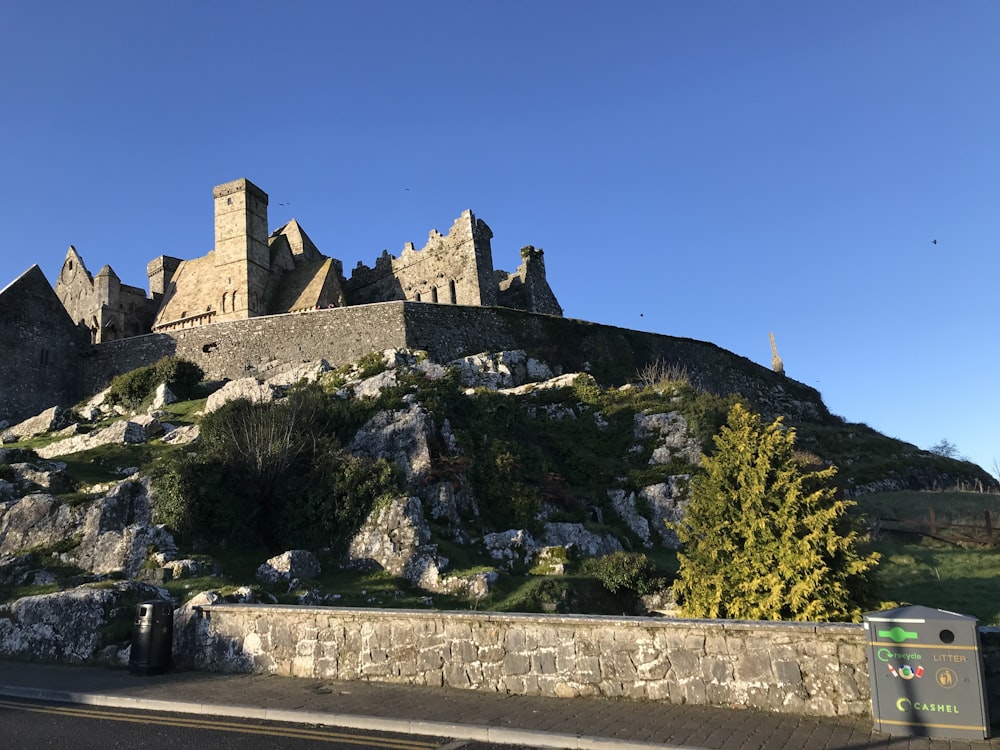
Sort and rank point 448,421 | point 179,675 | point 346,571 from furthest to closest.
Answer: point 448,421 → point 346,571 → point 179,675

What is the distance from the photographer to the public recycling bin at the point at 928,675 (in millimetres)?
6414

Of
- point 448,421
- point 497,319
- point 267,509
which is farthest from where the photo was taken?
point 497,319

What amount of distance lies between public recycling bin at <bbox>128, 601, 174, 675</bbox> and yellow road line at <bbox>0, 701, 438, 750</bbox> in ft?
5.13

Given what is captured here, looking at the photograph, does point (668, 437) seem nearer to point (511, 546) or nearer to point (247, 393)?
point (511, 546)

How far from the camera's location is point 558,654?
841 centimetres

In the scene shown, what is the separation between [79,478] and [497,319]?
22513 mm

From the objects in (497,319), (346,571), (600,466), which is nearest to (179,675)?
(346,571)

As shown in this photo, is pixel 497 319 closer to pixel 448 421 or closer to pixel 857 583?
pixel 448 421

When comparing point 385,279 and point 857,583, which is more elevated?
point 385,279

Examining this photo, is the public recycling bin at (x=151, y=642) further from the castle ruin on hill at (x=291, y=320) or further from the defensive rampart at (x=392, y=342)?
the castle ruin on hill at (x=291, y=320)

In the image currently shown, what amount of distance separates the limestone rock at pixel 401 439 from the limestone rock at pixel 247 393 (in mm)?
3951

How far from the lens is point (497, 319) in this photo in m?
38.9

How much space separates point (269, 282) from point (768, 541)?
42137 mm

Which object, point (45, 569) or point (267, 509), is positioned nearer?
point (45, 569)
